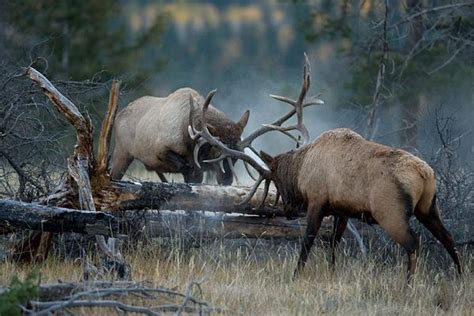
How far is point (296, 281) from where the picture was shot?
31.8 feet

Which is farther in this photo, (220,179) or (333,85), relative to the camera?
(333,85)

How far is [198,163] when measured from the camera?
13148mm

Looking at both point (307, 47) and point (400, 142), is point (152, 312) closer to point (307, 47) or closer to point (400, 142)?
point (400, 142)

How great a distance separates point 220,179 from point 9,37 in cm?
803

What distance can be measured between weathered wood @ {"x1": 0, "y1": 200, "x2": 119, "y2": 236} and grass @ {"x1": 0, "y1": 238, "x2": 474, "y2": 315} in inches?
21.8

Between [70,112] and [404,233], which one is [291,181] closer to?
[404,233]

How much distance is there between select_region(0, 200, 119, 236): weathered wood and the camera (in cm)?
832

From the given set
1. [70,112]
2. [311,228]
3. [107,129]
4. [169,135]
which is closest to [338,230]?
[311,228]

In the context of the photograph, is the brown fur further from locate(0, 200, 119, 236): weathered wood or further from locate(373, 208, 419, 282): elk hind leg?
locate(0, 200, 119, 236): weathered wood

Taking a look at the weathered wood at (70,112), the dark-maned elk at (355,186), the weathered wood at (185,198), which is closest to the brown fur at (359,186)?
the dark-maned elk at (355,186)

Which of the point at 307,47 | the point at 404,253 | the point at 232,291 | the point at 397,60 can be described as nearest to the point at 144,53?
the point at 307,47

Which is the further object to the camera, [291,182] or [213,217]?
[213,217]

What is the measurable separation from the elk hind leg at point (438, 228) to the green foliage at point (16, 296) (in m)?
3.96

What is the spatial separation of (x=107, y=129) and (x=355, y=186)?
7.42 ft
